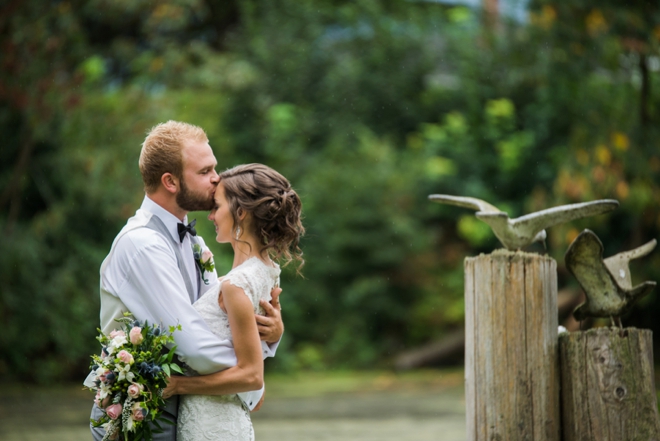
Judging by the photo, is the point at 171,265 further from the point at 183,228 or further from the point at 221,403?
the point at 221,403

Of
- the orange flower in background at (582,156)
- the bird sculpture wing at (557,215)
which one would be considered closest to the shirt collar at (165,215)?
the bird sculpture wing at (557,215)

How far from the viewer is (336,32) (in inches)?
710

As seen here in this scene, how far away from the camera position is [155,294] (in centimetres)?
278

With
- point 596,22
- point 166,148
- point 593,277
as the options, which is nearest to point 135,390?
point 166,148

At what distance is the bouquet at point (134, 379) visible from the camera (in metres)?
2.69

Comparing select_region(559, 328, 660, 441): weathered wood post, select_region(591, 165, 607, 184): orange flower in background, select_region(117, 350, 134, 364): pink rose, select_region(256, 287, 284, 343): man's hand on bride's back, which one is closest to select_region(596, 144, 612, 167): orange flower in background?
select_region(591, 165, 607, 184): orange flower in background

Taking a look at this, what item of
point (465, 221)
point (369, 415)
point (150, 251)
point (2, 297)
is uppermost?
point (465, 221)

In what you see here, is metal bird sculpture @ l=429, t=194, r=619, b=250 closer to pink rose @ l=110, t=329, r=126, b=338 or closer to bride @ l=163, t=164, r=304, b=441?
bride @ l=163, t=164, r=304, b=441

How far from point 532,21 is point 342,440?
638 centimetres

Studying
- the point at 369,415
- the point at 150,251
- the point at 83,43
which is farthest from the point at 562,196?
the point at 150,251

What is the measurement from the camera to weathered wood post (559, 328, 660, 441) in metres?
3.05

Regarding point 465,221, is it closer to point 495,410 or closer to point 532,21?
point 532,21

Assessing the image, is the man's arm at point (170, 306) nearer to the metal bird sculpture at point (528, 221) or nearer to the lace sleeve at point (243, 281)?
the lace sleeve at point (243, 281)

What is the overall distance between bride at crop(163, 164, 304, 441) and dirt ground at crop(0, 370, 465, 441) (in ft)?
16.1
